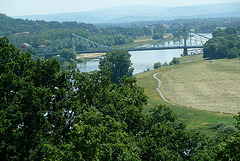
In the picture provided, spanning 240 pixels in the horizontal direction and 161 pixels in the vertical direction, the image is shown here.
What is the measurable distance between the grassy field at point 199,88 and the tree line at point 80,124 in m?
15.3

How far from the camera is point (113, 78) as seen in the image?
80.3m

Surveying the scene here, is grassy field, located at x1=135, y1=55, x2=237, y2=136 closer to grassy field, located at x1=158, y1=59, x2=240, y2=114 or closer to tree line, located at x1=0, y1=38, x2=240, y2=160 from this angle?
grassy field, located at x1=158, y1=59, x2=240, y2=114

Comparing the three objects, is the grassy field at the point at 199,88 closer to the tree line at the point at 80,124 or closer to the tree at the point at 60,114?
the tree line at the point at 80,124

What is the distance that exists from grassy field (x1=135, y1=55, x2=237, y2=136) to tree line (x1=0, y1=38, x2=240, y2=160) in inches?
601

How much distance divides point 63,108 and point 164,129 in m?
5.97

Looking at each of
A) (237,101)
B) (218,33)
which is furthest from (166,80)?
(218,33)

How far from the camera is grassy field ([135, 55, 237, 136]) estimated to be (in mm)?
40656

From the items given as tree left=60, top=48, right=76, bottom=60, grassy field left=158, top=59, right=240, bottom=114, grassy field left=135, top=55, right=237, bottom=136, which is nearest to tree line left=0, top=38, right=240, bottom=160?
grassy field left=135, top=55, right=237, bottom=136

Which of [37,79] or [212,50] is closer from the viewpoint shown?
[37,79]

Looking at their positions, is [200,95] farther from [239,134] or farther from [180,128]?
[239,134]

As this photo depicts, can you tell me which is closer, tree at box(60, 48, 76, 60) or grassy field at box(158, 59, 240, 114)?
grassy field at box(158, 59, 240, 114)

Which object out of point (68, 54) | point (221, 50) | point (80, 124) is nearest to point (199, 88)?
point (221, 50)

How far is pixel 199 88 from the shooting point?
2571 inches

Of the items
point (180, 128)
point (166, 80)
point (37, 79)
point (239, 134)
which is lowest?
point (166, 80)
